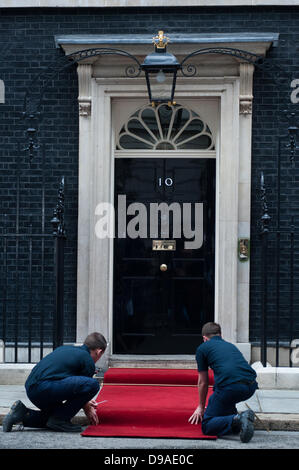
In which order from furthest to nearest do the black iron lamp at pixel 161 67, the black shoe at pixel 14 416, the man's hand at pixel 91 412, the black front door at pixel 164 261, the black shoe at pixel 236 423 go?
the black front door at pixel 164 261, the black iron lamp at pixel 161 67, the man's hand at pixel 91 412, the black shoe at pixel 14 416, the black shoe at pixel 236 423

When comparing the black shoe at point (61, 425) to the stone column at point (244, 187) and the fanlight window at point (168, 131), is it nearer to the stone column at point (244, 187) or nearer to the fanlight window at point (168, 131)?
the stone column at point (244, 187)

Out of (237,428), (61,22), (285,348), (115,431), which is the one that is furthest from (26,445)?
(61,22)

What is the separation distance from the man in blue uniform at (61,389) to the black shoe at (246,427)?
4.45 ft

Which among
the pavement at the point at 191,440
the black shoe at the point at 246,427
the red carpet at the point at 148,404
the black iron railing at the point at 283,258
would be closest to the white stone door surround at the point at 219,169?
the black iron railing at the point at 283,258

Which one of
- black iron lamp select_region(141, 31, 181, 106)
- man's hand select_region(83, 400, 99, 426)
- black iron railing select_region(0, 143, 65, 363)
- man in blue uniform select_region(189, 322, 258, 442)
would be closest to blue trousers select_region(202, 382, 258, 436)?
man in blue uniform select_region(189, 322, 258, 442)

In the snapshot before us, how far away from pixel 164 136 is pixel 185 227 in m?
1.27

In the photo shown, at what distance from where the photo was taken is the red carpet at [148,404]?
25.3ft

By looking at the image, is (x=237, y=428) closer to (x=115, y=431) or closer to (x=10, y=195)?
(x=115, y=431)

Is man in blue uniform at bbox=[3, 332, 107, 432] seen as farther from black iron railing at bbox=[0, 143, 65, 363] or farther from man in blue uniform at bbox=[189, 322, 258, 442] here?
black iron railing at bbox=[0, 143, 65, 363]

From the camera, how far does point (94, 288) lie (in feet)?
35.3

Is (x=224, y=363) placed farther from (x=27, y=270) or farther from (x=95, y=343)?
(x=27, y=270)

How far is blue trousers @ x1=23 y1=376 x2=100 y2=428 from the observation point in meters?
7.53

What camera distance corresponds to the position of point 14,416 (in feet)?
25.1

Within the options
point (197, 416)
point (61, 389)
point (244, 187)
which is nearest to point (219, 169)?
point (244, 187)
